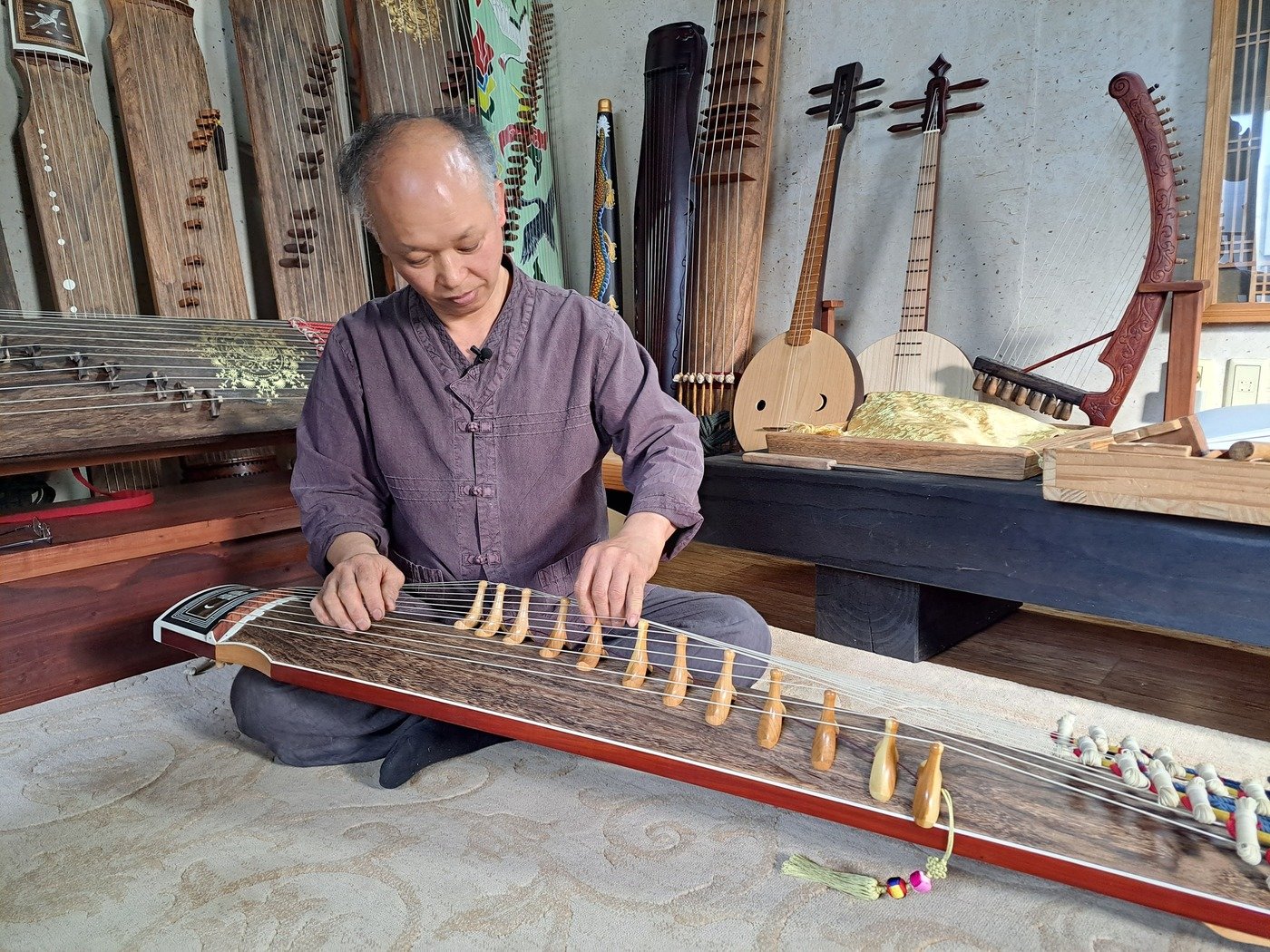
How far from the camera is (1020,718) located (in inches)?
56.8

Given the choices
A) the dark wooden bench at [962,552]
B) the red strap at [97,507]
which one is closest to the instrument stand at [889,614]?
the dark wooden bench at [962,552]

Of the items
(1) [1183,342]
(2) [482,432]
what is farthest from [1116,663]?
(2) [482,432]

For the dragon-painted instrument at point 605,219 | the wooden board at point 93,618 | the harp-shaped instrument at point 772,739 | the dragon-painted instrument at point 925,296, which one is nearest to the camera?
the harp-shaped instrument at point 772,739

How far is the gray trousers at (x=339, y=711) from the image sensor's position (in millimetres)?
1276

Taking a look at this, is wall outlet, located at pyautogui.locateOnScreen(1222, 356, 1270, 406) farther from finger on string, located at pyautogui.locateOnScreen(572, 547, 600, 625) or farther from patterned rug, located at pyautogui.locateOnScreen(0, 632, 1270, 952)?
finger on string, located at pyautogui.locateOnScreen(572, 547, 600, 625)

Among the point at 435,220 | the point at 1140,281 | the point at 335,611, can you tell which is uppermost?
the point at 435,220

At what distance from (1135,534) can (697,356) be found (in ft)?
4.92

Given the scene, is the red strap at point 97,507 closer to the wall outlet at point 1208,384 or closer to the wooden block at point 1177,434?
the wooden block at point 1177,434

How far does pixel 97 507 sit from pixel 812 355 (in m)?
1.87

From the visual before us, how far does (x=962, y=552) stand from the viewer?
61.2 inches

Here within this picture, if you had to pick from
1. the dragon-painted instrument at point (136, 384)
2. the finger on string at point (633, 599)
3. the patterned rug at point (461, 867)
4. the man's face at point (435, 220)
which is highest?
the man's face at point (435, 220)

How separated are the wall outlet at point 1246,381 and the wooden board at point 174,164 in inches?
108

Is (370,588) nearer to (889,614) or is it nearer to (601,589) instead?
(601,589)

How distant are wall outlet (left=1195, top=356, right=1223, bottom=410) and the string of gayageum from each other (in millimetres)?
1361
